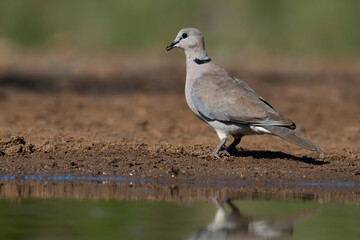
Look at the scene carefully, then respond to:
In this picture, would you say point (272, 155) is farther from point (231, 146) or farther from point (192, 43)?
point (192, 43)

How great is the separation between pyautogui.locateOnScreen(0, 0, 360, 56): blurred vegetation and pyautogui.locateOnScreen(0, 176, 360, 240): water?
13.4 meters

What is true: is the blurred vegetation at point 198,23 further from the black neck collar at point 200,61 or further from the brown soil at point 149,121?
the black neck collar at point 200,61

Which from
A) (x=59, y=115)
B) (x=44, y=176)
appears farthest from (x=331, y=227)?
(x=59, y=115)

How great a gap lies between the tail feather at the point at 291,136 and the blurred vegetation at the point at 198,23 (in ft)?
41.8

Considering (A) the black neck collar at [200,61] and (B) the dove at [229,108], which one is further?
(A) the black neck collar at [200,61]

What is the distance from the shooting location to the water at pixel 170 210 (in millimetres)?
5191

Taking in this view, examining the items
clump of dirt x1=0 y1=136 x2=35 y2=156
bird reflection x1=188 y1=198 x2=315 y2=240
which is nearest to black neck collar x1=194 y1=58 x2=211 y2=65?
clump of dirt x1=0 y1=136 x2=35 y2=156

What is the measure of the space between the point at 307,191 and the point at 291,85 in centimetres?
868

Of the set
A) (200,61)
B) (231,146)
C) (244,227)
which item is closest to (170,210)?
(244,227)

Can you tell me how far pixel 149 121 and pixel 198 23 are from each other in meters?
9.77

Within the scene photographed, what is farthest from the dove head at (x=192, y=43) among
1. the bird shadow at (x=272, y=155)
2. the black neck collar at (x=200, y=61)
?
the bird shadow at (x=272, y=155)

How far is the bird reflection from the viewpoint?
16.8 feet

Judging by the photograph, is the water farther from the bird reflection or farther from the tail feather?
the tail feather

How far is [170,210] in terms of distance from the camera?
5902 mm
